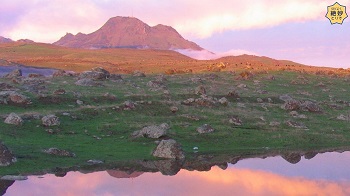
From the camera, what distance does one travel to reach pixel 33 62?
6324 inches

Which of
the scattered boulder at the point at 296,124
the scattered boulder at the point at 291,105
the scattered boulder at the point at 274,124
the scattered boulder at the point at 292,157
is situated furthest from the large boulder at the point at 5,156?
the scattered boulder at the point at 291,105

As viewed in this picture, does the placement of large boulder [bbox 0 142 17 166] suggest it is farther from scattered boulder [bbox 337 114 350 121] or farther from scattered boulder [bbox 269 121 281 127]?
scattered boulder [bbox 337 114 350 121]

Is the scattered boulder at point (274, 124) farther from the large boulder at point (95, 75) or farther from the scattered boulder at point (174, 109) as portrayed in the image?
the large boulder at point (95, 75)

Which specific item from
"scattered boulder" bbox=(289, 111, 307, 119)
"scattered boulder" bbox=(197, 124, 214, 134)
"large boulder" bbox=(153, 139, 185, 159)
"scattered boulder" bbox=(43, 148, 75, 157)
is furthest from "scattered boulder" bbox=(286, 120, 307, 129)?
"scattered boulder" bbox=(43, 148, 75, 157)

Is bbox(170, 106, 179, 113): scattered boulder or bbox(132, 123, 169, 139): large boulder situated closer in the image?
bbox(132, 123, 169, 139): large boulder

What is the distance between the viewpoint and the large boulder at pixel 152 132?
137ft

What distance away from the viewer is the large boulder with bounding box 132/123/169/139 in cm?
4178

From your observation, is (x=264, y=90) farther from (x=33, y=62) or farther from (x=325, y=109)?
(x=33, y=62)

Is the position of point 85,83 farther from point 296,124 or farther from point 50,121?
point 296,124

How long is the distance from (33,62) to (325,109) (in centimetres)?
12056

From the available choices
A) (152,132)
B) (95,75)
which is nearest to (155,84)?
(95,75)

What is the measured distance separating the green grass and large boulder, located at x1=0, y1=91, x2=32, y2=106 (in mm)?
823

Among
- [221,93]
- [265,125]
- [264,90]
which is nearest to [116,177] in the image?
[265,125]

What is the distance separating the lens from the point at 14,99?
48094 mm
